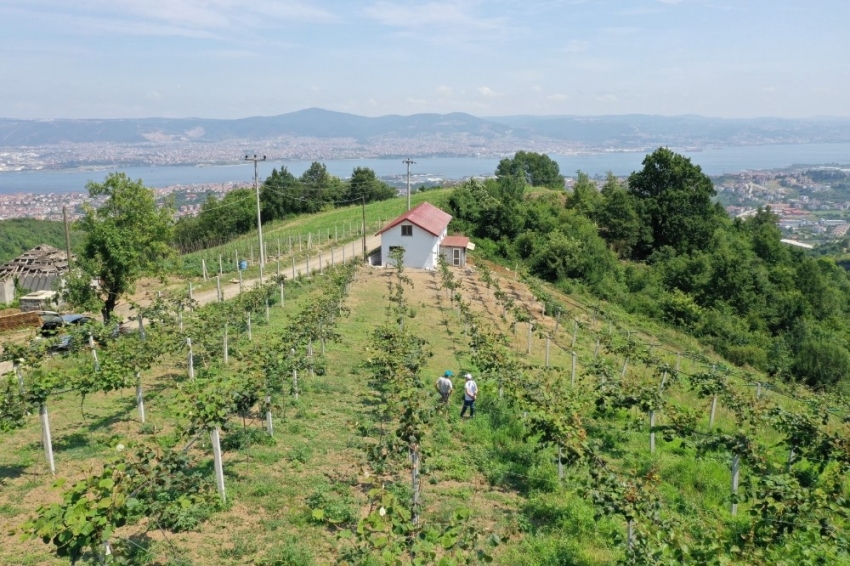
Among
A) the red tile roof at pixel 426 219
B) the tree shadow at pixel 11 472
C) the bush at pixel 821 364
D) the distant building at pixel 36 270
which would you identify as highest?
the red tile roof at pixel 426 219

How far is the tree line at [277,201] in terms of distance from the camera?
61359 millimetres

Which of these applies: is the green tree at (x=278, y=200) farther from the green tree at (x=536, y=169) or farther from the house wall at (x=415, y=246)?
the house wall at (x=415, y=246)

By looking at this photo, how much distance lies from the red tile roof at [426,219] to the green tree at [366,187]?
106ft

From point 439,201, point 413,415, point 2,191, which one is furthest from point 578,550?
point 2,191

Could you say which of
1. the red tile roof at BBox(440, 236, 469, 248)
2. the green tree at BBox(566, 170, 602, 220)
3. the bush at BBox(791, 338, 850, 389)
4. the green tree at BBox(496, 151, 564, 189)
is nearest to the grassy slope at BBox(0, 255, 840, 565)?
the bush at BBox(791, 338, 850, 389)

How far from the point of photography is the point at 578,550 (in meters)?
9.28

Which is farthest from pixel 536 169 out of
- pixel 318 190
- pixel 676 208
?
pixel 318 190

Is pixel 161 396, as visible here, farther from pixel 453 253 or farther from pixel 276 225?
pixel 276 225

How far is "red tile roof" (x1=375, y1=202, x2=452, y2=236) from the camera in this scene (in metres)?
39.2

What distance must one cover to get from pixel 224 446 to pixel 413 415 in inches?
182

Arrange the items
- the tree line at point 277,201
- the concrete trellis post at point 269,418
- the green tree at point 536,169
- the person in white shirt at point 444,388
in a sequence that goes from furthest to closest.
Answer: the green tree at point 536,169, the tree line at point 277,201, the person in white shirt at point 444,388, the concrete trellis post at point 269,418

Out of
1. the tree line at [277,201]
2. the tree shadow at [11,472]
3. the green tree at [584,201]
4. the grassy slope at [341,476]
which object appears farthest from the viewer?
the tree line at [277,201]

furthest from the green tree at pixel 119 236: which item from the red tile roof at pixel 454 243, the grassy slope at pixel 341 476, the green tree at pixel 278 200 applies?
the green tree at pixel 278 200

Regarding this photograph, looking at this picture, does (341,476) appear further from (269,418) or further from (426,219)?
(426,219)
